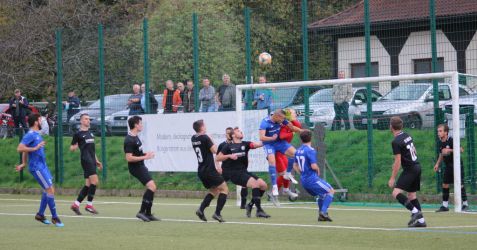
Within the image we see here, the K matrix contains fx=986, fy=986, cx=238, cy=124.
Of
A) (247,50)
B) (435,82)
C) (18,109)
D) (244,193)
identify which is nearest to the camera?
(244,193)

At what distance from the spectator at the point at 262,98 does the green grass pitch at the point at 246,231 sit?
3.51 meters

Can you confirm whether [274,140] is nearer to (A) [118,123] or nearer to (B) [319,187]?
(B) [319,187]

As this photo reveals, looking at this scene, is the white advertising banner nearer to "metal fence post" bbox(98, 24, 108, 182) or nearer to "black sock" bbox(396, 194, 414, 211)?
"metal fence post" bbox(98, 24, 108, 182)

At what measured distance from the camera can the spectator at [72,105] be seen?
29766 millimetres

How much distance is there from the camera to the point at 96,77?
95.8 feet

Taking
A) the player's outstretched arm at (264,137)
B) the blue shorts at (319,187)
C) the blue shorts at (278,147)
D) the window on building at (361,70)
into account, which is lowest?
the blue shorts at (319,187)

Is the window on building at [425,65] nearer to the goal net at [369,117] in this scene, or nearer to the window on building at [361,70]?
the goal net at [369,117]

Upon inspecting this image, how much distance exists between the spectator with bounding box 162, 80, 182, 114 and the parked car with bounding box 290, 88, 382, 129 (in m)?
4.02

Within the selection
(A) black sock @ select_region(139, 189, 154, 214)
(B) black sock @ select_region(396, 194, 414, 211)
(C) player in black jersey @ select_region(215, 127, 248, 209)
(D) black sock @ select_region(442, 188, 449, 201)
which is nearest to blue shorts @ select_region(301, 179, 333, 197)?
(B) black sock @ select_region(396, 194, 414, 211)

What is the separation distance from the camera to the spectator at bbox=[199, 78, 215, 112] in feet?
85.7

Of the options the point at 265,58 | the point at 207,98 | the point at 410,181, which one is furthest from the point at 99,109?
the point at 410,181

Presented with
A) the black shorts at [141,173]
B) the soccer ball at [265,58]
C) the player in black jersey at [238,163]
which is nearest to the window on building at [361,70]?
the soccer ball at [265,58]

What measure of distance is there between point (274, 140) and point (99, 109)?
909 centimetres

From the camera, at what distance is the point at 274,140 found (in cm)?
2150
